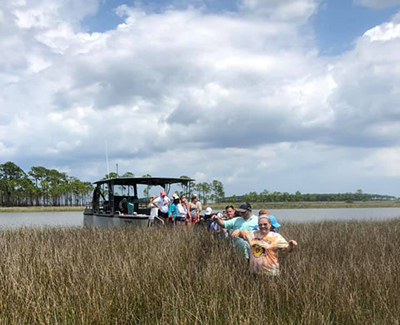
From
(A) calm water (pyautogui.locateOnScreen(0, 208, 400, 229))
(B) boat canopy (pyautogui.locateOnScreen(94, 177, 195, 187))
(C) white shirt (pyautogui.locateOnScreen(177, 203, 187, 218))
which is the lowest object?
(A) calm water (pyautogui.locateOnScreen(0, 208, 400, 229))

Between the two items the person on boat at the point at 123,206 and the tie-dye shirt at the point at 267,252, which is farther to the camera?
the person on boat at the point at 123,206

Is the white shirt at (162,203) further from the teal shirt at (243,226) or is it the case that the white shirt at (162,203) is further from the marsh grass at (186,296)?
the marsh grass at (186,296)

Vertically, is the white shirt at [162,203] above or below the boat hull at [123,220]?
above

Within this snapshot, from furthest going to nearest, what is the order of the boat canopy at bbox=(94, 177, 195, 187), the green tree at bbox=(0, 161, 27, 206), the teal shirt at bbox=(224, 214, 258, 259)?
the green tree at bbox=(0, 161, 27, 206)
the boat canopy at bbox=(94, 177, 195, 187)
the teal shirt at bbox=(224, 214, 258, 259)

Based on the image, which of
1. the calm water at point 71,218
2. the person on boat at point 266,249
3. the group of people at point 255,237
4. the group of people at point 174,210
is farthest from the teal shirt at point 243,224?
the calm water at point 71,218

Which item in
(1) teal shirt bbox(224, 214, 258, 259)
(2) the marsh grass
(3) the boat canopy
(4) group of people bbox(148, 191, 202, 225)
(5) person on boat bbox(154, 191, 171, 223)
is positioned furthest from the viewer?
(3) the boat canopy

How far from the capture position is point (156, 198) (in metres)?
13.3

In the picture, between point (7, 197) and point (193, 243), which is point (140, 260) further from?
point (7, 197)

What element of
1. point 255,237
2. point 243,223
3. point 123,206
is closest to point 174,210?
point 123,206

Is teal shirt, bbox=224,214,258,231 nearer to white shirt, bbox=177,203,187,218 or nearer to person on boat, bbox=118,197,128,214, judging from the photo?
white shirt, bbox=177,203,187,218

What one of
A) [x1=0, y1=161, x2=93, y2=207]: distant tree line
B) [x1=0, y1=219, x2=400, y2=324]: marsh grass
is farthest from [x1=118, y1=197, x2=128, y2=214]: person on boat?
[x1=0, y1=161, x2=93, y2=207]: distant tree line

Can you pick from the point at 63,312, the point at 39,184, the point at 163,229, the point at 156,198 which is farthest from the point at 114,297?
the point at 39,184

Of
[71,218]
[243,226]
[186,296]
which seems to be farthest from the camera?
[71,218]

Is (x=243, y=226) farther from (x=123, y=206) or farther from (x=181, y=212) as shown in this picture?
(x=123, y=206)
